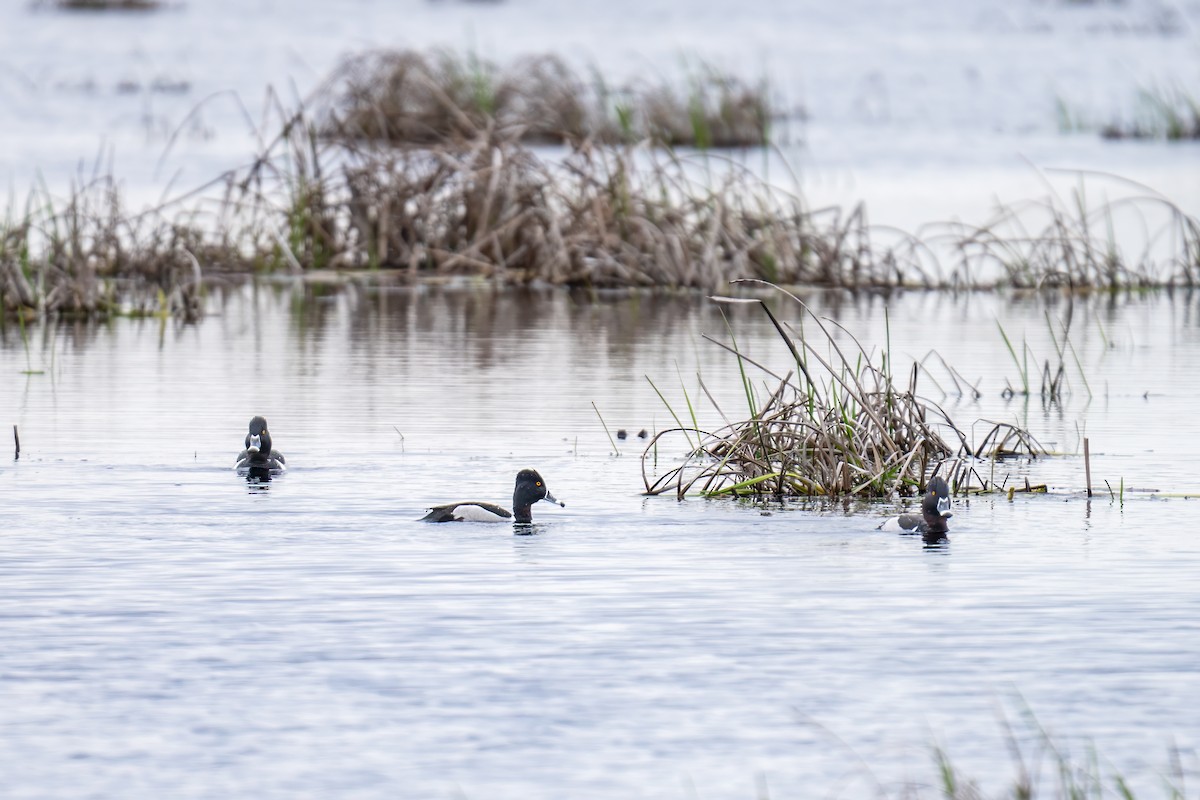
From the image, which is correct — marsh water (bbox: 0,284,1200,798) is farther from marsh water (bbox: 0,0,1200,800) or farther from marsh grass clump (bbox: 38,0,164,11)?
marsh grass clump (bbox: 38,0,164,11)

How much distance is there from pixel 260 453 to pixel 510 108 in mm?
22985

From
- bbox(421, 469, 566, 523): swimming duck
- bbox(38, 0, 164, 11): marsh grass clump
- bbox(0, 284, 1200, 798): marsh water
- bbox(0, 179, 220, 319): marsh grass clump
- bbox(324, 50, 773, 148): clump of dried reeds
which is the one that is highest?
bbox(38, 0, 164, 11): marsh grass clump

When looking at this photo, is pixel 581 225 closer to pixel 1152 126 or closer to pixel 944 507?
pixel 944 507

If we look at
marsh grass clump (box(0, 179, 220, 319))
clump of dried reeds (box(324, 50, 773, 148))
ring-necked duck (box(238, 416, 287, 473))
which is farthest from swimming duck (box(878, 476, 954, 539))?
clump of dried reeds (box(324, 50, 773, 148))

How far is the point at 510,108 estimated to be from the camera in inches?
1318

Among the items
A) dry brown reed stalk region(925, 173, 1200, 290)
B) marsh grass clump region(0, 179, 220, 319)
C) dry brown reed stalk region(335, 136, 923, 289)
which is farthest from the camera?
dry brown reed stalk region(335, 136, 923, 289)

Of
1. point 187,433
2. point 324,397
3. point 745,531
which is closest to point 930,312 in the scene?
point 324,397

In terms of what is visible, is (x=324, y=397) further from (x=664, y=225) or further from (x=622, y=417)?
(x=664, y=225)

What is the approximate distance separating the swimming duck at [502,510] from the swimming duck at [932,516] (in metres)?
1.47

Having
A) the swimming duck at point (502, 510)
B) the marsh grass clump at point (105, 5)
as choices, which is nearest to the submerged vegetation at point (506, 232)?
the swimming duck at point (502, 510)

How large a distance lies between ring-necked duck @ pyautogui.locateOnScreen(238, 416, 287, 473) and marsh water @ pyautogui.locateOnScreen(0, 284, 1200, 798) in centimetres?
11

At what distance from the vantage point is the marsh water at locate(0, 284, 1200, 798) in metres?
6.12

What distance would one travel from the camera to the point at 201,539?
30.5ft

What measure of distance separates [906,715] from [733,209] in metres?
16.6
